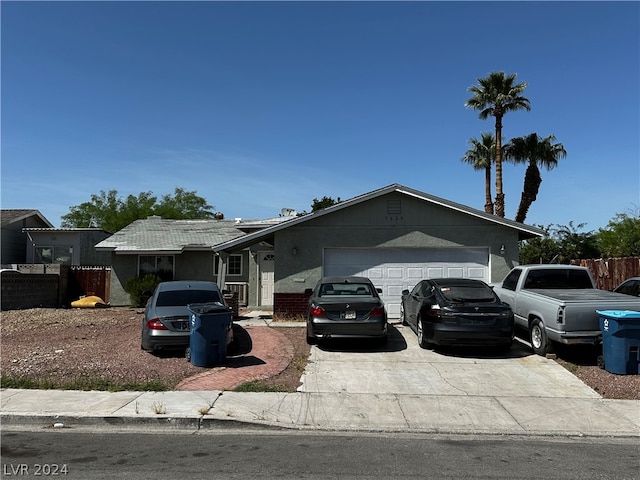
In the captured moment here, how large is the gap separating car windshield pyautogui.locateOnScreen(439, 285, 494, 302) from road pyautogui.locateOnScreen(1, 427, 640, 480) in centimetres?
436

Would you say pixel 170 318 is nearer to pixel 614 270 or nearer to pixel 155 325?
pixel 155 325

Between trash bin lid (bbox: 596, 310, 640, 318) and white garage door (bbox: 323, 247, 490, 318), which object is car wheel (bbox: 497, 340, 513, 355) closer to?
trash bin lid (bbox: 596, 310, 640, 318)

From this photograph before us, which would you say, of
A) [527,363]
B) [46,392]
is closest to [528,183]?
[527,363]

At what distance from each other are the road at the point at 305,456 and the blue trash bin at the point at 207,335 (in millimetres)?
2988

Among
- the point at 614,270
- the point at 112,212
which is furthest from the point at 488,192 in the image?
the point at 112,212

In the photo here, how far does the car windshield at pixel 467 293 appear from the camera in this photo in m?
10.7

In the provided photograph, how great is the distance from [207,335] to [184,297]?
1.86m

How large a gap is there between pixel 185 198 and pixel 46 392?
52064 mm

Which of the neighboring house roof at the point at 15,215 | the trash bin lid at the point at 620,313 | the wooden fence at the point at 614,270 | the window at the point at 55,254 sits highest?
the neighboring house roof at the point at 15,215

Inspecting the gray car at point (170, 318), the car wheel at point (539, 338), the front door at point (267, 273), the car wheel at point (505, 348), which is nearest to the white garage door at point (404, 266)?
the car wheel at point (505, 348)

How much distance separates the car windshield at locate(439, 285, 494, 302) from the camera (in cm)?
1073

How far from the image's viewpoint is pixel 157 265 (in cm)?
2211

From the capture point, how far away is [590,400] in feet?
26.9

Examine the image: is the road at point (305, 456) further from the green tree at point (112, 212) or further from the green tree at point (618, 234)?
the green tree at point (112, 212)
